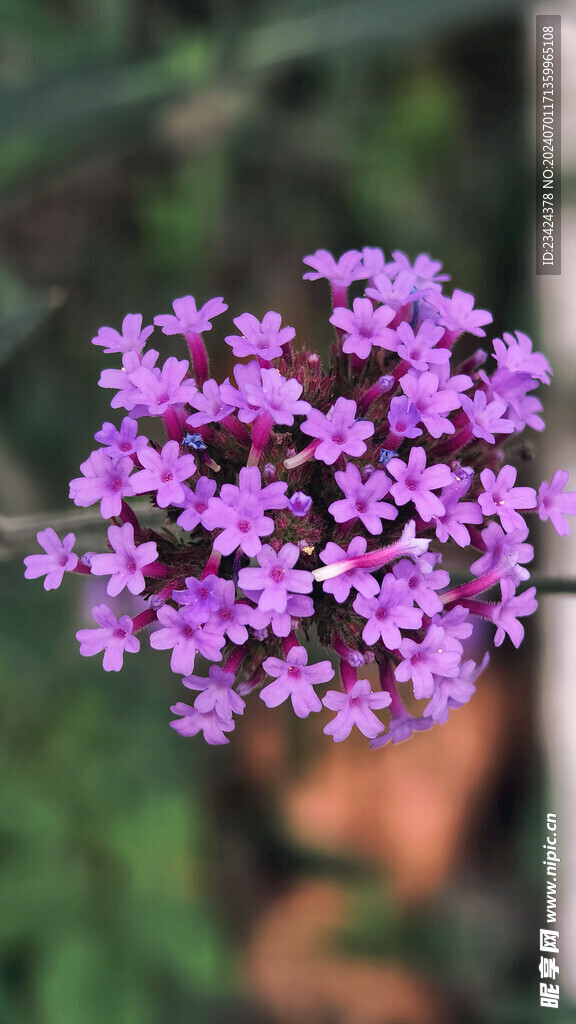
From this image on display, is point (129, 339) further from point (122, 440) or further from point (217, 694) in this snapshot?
point (217, 694)

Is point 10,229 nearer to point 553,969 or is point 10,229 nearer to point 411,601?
point 411,601

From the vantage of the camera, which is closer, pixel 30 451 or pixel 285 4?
pixel 285 4

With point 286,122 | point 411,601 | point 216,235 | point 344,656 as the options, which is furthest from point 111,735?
point 286,122

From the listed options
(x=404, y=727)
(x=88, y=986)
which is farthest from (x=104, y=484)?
(x=88, y=986)

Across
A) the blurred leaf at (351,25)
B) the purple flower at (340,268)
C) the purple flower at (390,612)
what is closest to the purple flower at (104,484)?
the purple flower at (390,612)

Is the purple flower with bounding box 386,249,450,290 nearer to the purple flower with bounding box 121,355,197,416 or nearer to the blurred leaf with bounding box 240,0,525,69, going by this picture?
the purple flower with bounding box 121,355,197,416

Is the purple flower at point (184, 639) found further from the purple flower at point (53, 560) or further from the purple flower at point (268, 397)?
the purple flower at point (268, 397)
